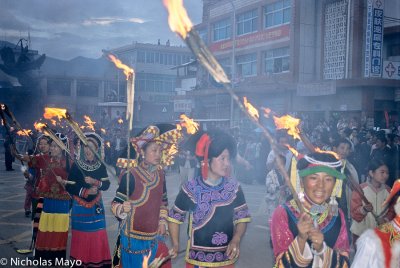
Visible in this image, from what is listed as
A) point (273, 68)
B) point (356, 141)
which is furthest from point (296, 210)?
point (273, 68)

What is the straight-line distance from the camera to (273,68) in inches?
1121

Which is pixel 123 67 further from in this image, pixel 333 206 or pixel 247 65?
pixel 247 65

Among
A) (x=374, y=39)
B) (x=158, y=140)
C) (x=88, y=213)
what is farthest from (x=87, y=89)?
(x=158, y=140)

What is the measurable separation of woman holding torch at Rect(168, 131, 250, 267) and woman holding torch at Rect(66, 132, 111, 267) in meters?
1.91

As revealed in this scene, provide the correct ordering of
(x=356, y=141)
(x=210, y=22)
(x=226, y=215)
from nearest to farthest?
(x=226, y=215) < (x=356, y=141) < (x=210, y=22)

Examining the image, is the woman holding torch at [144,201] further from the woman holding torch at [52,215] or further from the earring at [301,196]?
the earring at [301,196]

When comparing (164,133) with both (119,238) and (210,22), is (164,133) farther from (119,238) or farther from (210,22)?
(210,22)

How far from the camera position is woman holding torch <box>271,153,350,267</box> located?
331 centimetres

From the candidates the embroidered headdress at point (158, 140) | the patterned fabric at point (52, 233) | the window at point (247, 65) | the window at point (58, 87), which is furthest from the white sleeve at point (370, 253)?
the window at point (58, 87)

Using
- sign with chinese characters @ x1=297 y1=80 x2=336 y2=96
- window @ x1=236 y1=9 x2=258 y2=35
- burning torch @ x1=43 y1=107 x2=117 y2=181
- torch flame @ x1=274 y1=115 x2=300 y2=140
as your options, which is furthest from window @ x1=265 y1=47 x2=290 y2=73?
torch flame @ x1=274 y1=115 x2=300 y2=140

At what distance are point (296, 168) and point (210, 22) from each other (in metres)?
32.6

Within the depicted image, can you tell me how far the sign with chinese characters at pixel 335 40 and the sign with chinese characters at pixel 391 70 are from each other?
6.88 feet

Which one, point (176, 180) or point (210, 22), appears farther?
point (210, 22)

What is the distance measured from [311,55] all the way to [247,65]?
6366 mm
